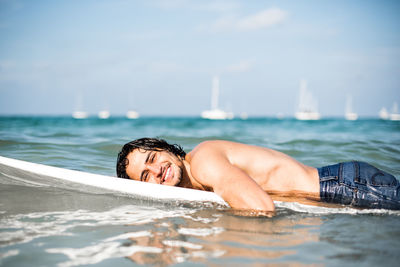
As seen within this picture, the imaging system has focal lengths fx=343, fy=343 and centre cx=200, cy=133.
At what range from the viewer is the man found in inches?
97.9

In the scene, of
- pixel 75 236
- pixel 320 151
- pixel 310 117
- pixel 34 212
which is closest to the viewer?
pixel 75 236

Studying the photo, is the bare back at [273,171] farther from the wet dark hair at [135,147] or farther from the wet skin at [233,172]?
the wet dark hair at [135,147]

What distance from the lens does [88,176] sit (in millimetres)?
3250

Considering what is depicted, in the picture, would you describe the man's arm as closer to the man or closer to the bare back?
the man

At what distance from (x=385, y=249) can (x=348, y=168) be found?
0.94 metres

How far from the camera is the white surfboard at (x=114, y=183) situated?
2904mm

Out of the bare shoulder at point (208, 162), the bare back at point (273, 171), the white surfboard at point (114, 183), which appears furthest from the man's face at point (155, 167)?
the bare shoulder at point (208, 162)

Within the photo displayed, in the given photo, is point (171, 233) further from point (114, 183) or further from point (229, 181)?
point (114, 183)

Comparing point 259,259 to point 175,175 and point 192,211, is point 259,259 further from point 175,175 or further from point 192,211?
point 175,175

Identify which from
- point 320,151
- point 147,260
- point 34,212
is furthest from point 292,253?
point 320,151

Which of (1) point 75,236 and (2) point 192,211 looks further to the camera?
(2) point 192,211

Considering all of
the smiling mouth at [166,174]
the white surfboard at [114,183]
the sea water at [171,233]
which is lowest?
the sea water at [171,233]

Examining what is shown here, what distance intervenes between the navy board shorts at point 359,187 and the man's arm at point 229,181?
68cm

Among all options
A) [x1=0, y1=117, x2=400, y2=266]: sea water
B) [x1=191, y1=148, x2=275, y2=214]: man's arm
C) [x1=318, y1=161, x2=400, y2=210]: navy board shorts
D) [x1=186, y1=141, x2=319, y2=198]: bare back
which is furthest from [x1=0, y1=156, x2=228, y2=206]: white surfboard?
[x1=318, y1=161, x2=400, y2=210]: navy board shorts
